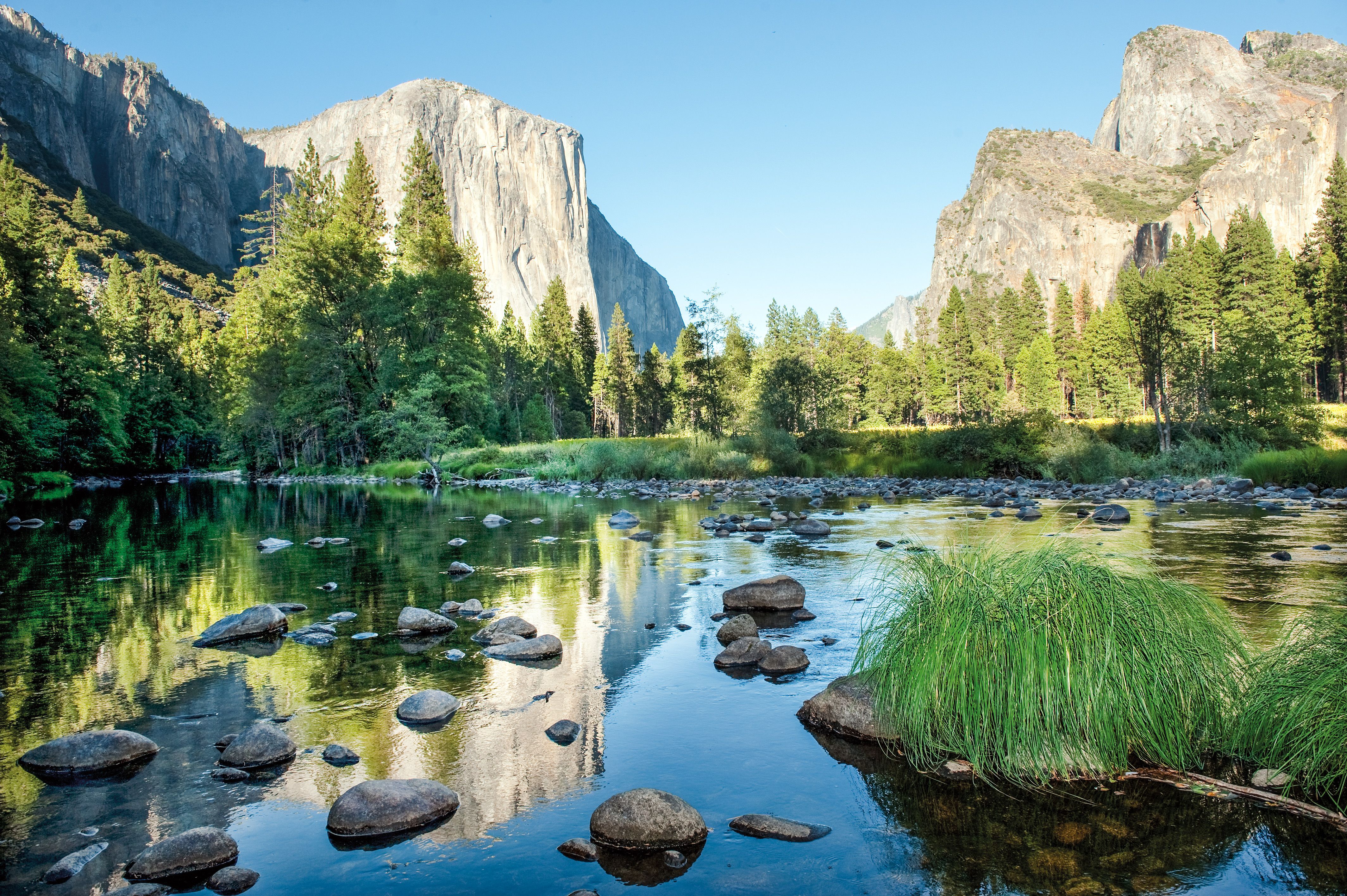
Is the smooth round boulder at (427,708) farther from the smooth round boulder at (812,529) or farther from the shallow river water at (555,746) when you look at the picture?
the smooth round boulder at (812,529)

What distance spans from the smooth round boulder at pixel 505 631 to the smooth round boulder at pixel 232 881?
429 centimetres

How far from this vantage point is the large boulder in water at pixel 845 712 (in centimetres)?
544

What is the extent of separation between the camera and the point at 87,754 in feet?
16.6

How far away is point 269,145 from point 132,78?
43.4m

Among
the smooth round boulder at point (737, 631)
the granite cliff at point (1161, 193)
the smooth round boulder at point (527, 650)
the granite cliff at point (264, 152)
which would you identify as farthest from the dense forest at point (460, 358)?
the granite cliff at point (264, 152)

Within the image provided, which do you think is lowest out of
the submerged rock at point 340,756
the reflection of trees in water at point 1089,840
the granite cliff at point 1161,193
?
the reflection of trees in water at point 1089,840

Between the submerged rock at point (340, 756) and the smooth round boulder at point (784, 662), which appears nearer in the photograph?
the submerged rock at point (340, 756)

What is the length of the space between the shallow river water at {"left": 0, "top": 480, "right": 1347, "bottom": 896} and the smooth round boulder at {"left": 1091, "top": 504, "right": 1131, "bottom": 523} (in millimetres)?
3800

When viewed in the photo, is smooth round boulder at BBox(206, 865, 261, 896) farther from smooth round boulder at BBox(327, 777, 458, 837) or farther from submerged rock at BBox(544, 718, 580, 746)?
submerged rock at BBox(544, 718, 580, 746)

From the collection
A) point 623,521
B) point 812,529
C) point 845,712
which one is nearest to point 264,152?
point 623,521

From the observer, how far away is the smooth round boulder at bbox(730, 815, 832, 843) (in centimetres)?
408

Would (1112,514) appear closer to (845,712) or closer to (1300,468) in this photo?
(1300,468)

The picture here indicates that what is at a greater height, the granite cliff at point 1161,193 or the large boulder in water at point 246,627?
the granite cliff at point 1161,193

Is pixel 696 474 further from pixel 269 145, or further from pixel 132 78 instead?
pixel 269 145
